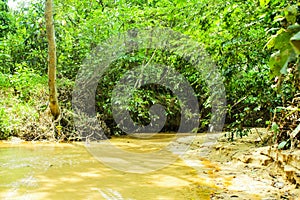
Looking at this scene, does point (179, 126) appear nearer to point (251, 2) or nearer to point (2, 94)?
point (2, 94)

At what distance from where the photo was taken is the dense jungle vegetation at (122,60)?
434 centimetres

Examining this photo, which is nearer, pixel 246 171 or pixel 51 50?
pixel 246 171

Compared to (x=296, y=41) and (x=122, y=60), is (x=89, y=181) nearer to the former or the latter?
(x=296, y=41)

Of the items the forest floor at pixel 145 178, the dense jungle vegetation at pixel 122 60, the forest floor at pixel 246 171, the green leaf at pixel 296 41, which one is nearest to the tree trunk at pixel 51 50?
the dense jungle vegetation at pixel 122 60

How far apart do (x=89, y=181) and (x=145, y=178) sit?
607mm

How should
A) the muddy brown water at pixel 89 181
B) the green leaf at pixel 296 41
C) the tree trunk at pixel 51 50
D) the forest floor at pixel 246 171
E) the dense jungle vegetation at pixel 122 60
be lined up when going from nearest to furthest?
the green leaf at pixel 296 41, the muddy brown water at pixel 89 181, the forest floor at pixel 246 171, the dense jungle vegetation at pixel 122 60, the tree trunk at pixel 51 50

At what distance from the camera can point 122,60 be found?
8.35m

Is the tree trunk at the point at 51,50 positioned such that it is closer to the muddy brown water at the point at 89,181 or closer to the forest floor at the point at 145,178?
the forest floor at the point at 145,178

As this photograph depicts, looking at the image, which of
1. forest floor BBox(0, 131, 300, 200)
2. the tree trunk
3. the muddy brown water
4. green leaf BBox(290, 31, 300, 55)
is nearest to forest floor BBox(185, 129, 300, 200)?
forest floor BBox(0, 131, 300, 200)

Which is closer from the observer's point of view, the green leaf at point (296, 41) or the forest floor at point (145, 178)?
the green leaf at point (296, 41)

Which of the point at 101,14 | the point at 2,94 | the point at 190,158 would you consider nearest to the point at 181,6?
the point at 190,158

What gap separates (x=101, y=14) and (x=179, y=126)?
4504 millimetres

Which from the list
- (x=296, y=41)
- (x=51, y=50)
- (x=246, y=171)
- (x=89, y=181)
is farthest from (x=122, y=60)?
(x=296, y=41)

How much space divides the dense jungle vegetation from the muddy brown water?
140cm
